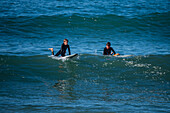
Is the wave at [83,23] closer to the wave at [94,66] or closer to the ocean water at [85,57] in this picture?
the ocean water at [85,57]

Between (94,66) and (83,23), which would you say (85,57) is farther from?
(83,23)

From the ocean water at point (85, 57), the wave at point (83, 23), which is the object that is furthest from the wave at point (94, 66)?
the wave at point (83, 23)

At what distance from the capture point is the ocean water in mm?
6508

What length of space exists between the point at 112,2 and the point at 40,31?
457 inches

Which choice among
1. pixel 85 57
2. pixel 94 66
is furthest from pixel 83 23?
pixel 94 66

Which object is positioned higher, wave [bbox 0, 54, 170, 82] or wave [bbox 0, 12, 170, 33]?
wave [bbox 0, 12, 170, 33]

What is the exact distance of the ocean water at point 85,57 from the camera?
21.4 ft

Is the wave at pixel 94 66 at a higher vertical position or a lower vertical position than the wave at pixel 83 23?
lower

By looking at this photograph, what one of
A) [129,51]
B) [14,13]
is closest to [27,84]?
[129,51]

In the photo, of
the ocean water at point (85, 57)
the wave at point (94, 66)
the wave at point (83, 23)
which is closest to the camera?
the ocean water at point (85, 57)

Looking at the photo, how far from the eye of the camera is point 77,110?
18.6 ft

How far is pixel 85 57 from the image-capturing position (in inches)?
512

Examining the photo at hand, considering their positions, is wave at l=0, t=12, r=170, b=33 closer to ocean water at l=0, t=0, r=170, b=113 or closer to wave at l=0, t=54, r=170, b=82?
ocean water at l=0, t=0, r=170, b=113

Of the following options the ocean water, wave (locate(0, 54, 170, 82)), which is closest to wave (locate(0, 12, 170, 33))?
the ocean water
